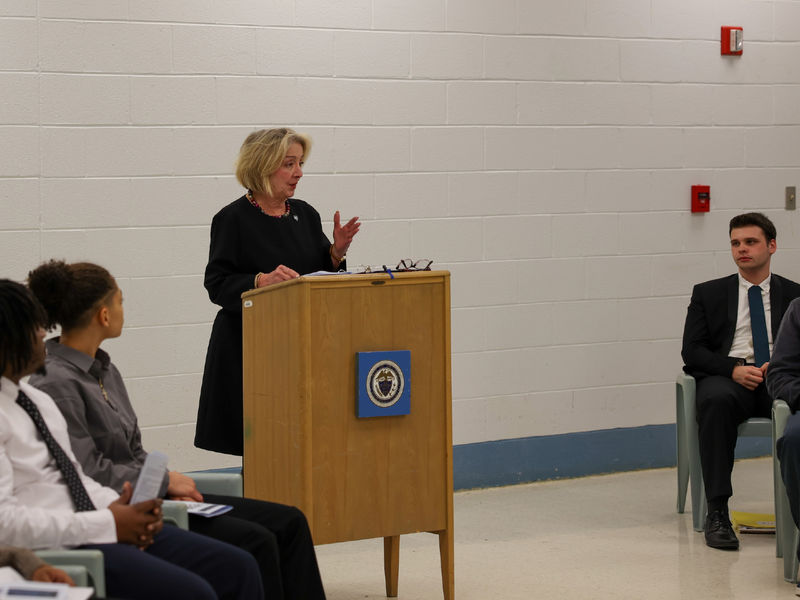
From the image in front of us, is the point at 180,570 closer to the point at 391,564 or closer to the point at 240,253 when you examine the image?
the point at 391,564

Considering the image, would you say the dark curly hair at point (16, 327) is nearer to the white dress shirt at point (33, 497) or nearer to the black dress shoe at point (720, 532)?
the white dress shirt at point (33, 497)

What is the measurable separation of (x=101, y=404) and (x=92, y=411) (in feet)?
0.08

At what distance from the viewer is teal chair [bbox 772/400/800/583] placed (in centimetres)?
364

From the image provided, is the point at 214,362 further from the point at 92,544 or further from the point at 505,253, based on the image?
the point at 505,253

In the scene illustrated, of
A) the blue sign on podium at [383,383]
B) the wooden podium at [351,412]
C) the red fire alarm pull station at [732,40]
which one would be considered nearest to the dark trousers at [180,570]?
the wooden podium at [351,412]

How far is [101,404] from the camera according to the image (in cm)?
244

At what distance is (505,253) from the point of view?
5105mm

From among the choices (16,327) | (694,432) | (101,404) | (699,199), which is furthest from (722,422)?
(16,327)

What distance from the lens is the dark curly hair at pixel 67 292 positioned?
242 centimetres

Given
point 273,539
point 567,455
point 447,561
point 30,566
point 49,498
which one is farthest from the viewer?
point 567,455

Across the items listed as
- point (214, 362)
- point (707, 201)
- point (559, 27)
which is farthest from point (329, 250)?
point (707, 201)

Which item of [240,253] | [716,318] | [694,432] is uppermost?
[240,253]

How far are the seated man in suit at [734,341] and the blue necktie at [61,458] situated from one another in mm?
2672

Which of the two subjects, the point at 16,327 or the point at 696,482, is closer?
the point at 16,327
